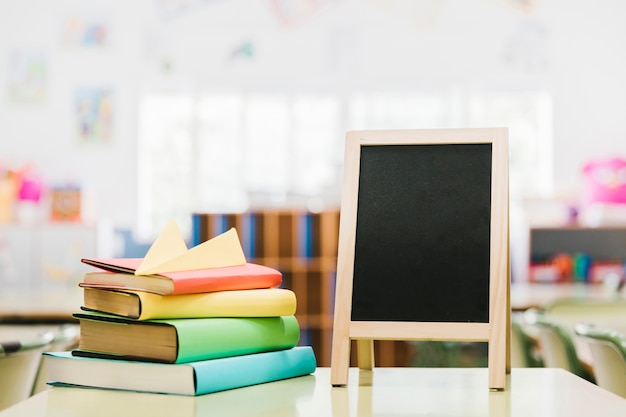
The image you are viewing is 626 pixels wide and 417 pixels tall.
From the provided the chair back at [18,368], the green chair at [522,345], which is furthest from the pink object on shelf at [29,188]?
the chair back at [18,368]

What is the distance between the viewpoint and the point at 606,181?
7.14 m

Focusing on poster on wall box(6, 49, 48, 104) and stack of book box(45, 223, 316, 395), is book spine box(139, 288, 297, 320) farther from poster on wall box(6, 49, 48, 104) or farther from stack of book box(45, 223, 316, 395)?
poster on wall box(6, 49, 48, 104)

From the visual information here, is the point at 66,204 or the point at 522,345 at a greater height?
the point at 66,204

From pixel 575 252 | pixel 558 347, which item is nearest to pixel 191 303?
pixel 558 347

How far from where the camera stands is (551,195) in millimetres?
7512

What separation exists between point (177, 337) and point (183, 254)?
14cm

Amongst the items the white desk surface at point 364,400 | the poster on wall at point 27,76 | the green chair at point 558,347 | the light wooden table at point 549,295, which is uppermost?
the poster on wall at point 27,76

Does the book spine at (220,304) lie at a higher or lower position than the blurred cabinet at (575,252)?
higher

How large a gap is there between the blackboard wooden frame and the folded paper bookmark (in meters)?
0.17

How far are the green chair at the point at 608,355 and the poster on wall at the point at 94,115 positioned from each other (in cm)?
615

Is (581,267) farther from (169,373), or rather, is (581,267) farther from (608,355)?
(169,373)

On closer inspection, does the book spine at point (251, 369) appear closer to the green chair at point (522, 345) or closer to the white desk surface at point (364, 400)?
the white desk surface at point (364, 400)

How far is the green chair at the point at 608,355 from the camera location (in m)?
2.04

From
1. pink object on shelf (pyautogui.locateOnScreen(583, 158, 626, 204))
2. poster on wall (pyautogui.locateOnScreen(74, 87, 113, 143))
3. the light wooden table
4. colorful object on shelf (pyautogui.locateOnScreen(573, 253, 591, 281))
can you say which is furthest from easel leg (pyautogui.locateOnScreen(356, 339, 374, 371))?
poster on wall (pyautogui.locateOnScreen(74, 87, 113, 143))
